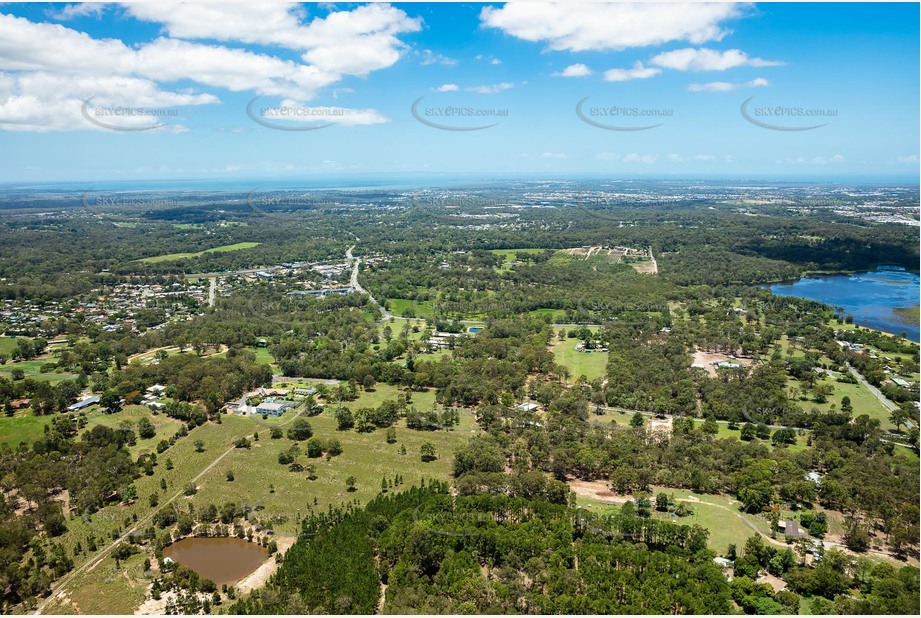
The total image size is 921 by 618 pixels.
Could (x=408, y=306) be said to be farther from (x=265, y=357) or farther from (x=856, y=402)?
(x=856, y=402)

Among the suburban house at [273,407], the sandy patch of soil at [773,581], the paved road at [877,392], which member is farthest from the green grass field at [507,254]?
the sandy patch of soil at [773,581]

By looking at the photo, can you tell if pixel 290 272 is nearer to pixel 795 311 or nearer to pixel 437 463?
pixel 437 463

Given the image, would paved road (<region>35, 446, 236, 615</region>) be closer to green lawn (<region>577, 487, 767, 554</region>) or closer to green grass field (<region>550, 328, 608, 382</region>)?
green lawn (<region>577, 487, 767, 554</region>)

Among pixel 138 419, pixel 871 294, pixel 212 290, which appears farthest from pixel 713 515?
pixel 212 290

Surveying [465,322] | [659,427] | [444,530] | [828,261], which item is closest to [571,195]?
[828,261]

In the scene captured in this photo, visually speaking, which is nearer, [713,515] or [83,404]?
[713,515]
